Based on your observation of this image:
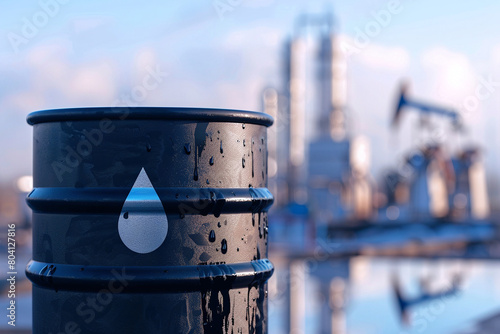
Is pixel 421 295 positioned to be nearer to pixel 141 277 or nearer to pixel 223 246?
pixel 223 246

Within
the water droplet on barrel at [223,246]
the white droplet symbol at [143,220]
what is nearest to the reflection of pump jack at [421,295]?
the water droplet on barrel at [223,246]

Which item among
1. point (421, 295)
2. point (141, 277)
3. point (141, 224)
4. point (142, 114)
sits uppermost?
point (142, 114)

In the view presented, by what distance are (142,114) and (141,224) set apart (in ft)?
0.75

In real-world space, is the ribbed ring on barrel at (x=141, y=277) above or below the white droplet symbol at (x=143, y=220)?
below

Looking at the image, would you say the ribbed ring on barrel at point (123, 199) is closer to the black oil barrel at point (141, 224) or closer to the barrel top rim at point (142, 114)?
the black oil barrel at point (141, 224)

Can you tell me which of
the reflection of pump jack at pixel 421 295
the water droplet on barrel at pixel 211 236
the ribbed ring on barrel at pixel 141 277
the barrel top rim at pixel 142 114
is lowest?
the reflection of pump jack at pixel 421 295

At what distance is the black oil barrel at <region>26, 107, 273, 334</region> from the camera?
56.1 inches

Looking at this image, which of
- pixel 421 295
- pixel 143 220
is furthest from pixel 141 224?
pixel 421 295

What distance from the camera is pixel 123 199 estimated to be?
A: 1.42 metres

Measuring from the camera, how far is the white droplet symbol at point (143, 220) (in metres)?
1.42

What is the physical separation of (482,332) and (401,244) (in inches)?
643

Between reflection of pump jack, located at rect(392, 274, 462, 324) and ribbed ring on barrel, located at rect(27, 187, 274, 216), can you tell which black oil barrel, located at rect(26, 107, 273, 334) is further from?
reflection of pump jack, located at rect(392, 274, 462, 324)

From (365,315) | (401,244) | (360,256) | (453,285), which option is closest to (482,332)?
(365,315)

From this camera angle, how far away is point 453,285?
10.9m
